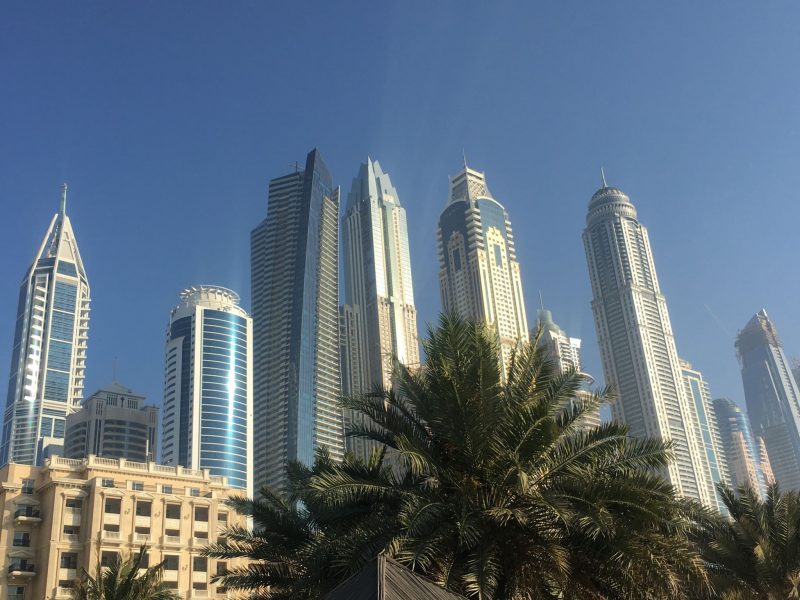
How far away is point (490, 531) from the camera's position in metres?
17.5

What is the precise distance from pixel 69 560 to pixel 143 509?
23.1 feet

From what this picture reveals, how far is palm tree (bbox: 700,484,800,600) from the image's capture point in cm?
2328

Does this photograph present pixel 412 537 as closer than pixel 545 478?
Yes

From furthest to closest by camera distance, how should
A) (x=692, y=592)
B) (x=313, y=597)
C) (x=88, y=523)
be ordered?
(x=88, y=523)
(x=692, y=592)
(x=313, y=597)

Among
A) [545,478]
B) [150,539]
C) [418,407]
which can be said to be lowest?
[545,478]

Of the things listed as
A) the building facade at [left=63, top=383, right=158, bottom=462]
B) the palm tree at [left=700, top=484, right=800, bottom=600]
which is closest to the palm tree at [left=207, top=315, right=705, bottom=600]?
the palm tree at [left=700, top=484, right=800, bottom=600]

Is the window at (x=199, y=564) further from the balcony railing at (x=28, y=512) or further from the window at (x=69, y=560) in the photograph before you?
the balcony railing at (x=28, y=512)

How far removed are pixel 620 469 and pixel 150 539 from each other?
193 ft

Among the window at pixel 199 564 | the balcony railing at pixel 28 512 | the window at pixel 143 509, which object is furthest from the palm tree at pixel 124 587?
the window at pixel 199 564

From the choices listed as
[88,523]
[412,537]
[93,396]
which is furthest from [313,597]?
[93,396]

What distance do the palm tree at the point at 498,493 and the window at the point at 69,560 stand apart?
52884mm

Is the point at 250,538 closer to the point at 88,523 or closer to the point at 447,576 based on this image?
the point at 447,576

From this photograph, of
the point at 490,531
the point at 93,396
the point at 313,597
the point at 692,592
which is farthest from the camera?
the point at 93,396

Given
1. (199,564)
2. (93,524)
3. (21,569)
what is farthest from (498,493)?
(199,564)
